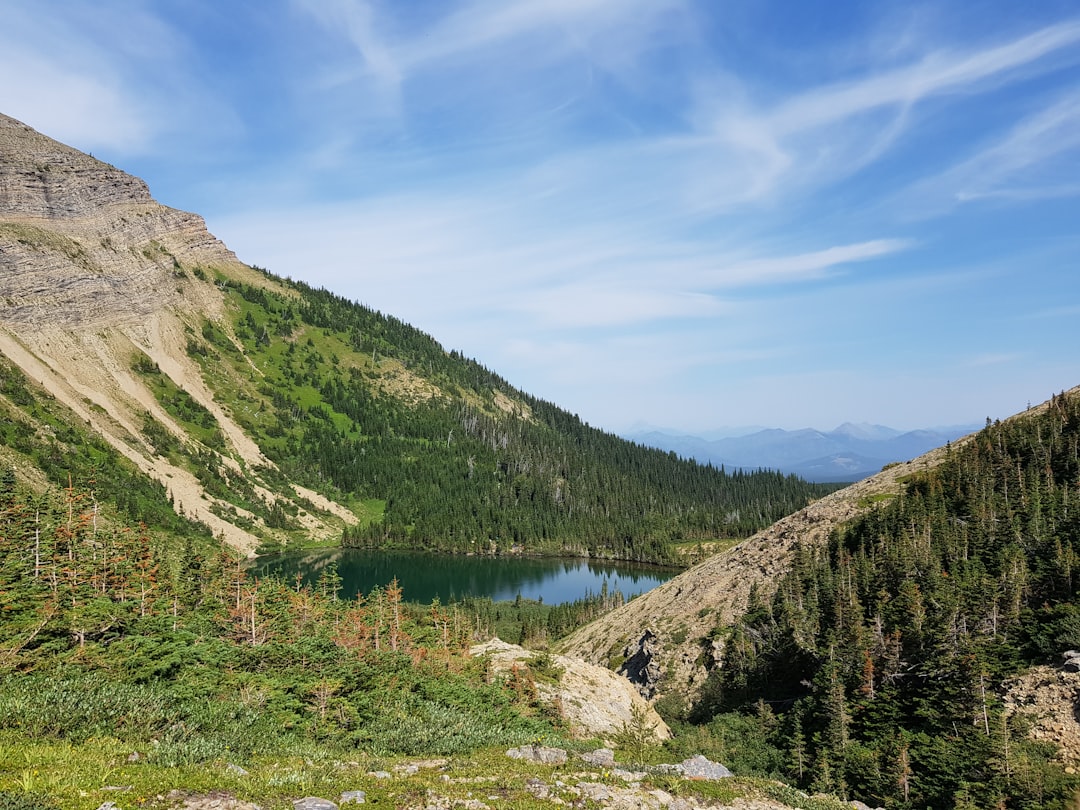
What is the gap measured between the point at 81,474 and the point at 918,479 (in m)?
184

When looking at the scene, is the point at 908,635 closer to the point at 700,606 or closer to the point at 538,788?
the point at 700,606

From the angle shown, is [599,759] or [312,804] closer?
[312,804]

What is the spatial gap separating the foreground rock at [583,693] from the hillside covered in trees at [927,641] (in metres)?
8.42

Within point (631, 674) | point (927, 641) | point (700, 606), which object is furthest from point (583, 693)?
point (700, 606)

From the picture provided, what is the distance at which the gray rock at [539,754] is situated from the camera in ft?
85.4

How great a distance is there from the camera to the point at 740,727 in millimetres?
52562

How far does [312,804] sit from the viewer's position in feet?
50.3

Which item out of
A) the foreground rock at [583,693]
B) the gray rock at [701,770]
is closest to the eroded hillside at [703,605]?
the foreground rock at [583,693]

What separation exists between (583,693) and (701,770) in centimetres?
2850

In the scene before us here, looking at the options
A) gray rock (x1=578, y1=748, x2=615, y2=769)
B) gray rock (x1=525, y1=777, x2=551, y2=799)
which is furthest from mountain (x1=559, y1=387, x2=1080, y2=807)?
gray rock (x1=525, y1=777, x2=551, y2=799)

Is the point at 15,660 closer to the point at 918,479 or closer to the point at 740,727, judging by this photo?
the point at 740,727

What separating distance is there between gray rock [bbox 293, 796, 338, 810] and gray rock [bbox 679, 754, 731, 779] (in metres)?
16.0

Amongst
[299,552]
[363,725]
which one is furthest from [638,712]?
[299,552]

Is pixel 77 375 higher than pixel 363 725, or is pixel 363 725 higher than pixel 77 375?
pixel 77 375
